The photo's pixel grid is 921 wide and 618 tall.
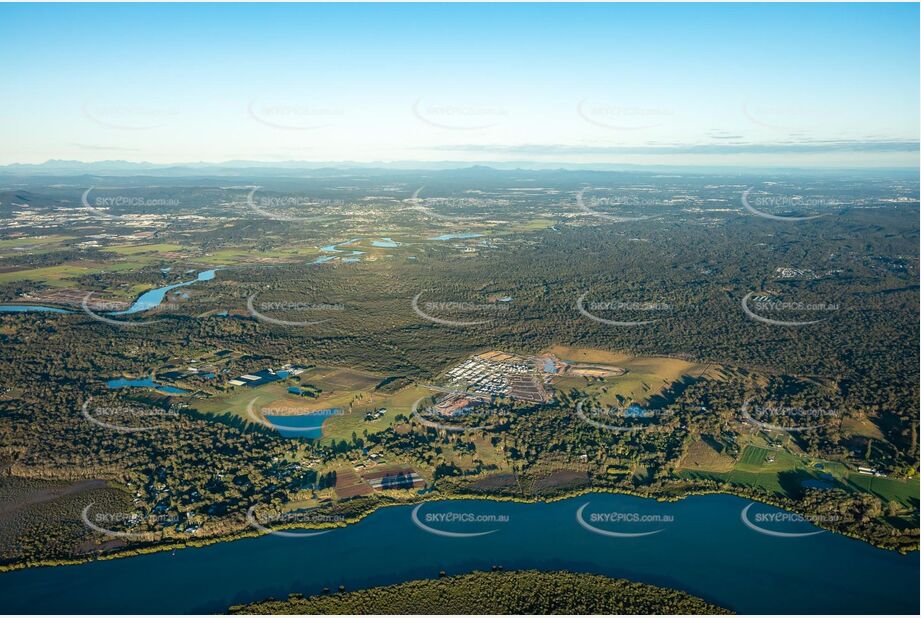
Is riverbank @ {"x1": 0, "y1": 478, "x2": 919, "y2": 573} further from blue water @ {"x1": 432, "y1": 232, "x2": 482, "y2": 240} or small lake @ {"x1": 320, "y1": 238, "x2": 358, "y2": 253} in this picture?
blue water @ {"x1": 432, "y1": 232, "x2": 482, "y2": 240}

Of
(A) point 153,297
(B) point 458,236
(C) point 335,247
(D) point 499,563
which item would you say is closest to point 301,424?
(D) point 499,563

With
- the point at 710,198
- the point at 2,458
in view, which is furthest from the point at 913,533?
the point at 710,198

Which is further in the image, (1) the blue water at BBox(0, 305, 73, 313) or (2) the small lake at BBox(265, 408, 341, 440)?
(1) the blue water at BBox(0, 305, 73, 313)

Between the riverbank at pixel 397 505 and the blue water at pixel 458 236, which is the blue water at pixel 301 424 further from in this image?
the blue water at pixel 458 236

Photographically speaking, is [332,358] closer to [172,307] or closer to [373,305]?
[373,305]

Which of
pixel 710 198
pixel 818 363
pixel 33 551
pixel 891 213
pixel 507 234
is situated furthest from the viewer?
pixel 710 198

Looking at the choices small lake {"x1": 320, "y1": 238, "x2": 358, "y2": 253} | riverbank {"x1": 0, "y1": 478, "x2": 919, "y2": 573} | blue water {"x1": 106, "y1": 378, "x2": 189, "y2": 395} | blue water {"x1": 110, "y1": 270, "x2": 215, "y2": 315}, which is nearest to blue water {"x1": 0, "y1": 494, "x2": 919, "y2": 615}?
riverbank {"x1": 0, "y1": 478, "x2": 919, "y2": 573}
